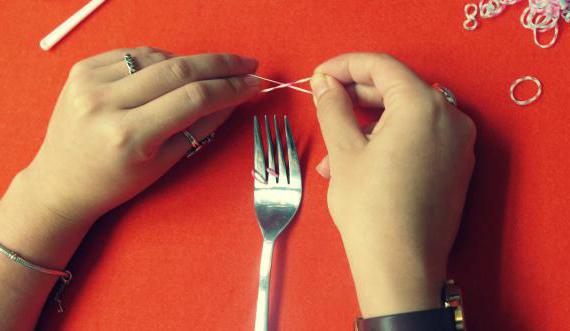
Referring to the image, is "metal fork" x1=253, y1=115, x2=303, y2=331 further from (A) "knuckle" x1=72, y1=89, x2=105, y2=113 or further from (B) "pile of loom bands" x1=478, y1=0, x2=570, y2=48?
(B) "pile of loom bands" x1=478, y1=0, x2=570, y2=48

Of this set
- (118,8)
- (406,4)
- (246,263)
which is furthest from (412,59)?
(118,8)

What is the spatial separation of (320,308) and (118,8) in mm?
648

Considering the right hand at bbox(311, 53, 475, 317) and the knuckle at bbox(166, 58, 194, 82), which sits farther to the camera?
the knuckle at bbox(166, 58, 194, 82)

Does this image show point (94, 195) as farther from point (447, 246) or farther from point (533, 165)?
point (533, 165)

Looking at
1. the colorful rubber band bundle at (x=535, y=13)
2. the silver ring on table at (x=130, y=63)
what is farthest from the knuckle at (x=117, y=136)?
the colorful rubber band bundle at (x=535, y=13)

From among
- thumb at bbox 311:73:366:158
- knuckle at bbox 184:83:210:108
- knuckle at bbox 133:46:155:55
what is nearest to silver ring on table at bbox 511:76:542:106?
thumb at bbox 311:73:366:158

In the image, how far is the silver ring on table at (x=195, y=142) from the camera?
0.78m

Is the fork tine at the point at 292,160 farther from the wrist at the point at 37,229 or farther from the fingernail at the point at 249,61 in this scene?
the wrist at the point at 37,229

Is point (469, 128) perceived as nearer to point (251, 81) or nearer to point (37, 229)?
point (251, 81)

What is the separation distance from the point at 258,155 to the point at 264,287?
20 centimetres

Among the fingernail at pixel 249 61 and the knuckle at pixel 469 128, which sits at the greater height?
the fingernail at pixel 249 61

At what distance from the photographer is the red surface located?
2.32 feet

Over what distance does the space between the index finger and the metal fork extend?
116mm

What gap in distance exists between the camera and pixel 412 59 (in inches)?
32.4
